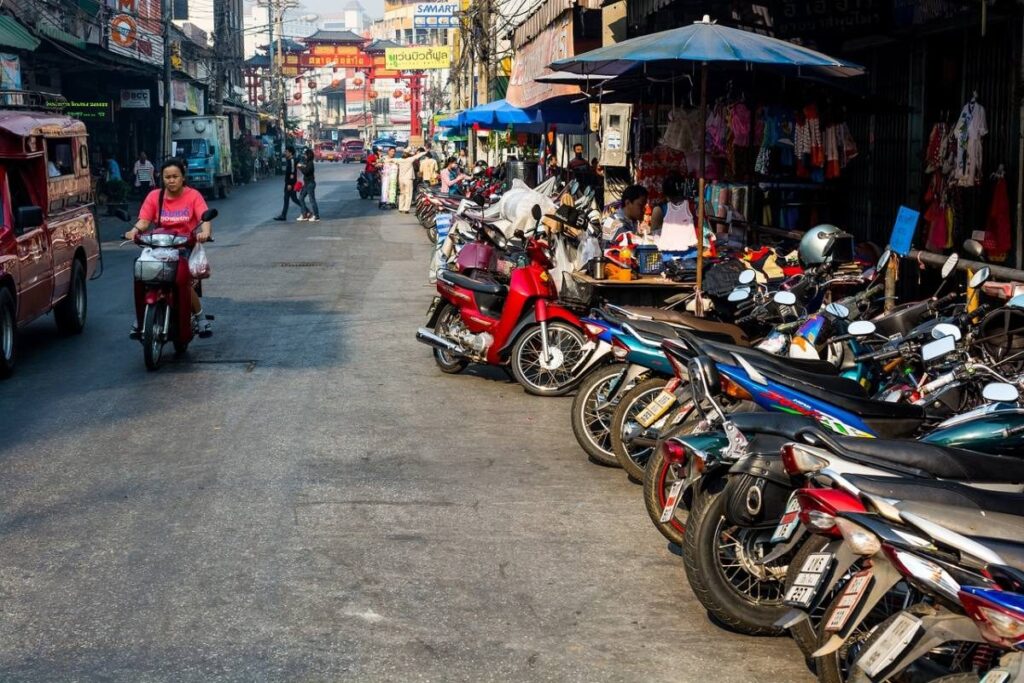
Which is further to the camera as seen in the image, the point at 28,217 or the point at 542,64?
the point at 542,64

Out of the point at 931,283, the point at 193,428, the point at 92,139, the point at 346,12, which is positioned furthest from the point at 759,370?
the point at 346,12

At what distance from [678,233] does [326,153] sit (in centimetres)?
10287

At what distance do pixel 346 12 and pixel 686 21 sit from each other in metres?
175

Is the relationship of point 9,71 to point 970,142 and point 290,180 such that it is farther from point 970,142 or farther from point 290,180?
point 970,142

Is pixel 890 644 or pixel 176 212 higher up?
pixel 176 212

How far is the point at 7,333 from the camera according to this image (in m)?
10.7

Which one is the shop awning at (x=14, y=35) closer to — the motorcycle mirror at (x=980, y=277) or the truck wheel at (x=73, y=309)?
the truck wheel at (x=73, y=309)

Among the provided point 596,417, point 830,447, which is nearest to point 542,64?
point 596,417

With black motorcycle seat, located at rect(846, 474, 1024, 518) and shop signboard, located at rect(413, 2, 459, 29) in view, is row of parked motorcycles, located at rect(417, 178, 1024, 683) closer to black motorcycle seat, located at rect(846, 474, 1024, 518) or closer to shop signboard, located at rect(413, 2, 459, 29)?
black motorcycle seat, located at rect(846, 474, 1024, 518)

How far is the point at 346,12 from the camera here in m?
184

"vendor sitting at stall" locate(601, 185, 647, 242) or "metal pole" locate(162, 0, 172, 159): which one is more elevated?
"metal pole" locate(162, 0, 172, 159)

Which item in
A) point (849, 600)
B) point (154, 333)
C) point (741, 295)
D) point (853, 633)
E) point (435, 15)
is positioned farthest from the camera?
point (435, 15)

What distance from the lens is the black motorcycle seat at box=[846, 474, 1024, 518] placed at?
4.03 metres

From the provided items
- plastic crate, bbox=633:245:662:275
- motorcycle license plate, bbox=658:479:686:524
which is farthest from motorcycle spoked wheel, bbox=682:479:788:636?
plastic crate, bbox=633:245:662:275
